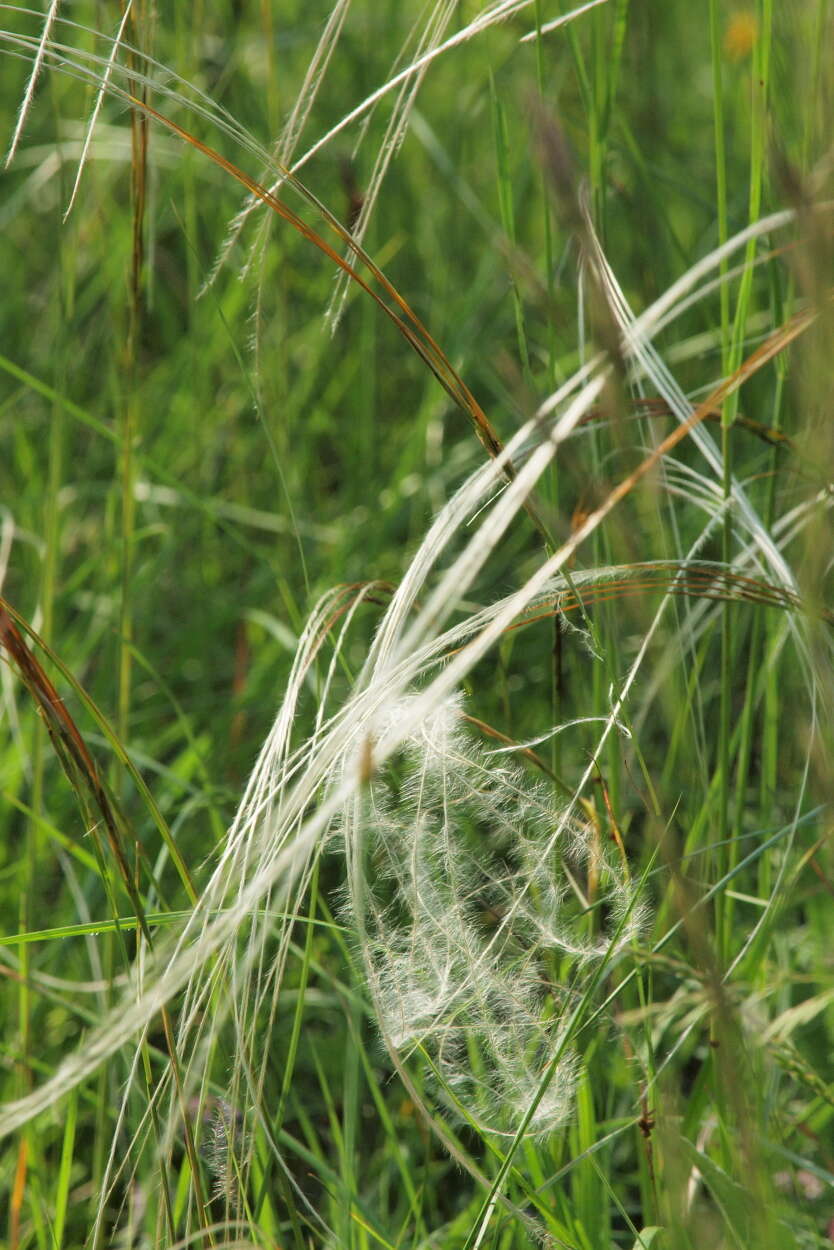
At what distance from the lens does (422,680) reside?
88cm

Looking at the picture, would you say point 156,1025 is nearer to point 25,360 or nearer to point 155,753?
point 155,753

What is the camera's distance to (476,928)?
848 mm

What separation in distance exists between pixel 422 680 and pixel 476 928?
0.59 feet

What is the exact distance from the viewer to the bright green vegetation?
2.28ft

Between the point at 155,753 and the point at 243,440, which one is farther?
the point at 243,440

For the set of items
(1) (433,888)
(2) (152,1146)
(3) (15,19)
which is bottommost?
(2) (152,1146)

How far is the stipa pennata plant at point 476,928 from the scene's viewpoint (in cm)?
78

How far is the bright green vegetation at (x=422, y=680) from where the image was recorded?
2.28ft

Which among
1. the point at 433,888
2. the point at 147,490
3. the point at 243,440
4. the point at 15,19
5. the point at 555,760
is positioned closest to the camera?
the point at 433,888

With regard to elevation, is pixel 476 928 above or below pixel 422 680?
below

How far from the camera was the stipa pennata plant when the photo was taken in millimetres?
783

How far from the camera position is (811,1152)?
41.1 inches

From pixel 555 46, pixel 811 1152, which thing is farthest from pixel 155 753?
pixel 555 46

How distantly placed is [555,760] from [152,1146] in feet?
1.54
